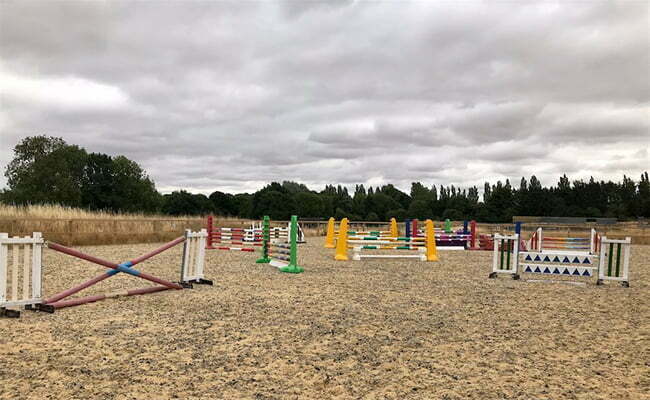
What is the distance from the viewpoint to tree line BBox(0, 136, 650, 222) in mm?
39375

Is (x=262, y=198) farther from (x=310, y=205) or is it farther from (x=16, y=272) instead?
(x=16, y=272)

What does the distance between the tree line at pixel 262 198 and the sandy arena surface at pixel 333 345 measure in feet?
69.6

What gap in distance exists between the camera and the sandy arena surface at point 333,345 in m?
4.04

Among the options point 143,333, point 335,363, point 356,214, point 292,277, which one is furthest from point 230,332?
point 356,214

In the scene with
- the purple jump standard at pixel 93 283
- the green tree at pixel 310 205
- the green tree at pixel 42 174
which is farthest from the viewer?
the green tree at pixel 310 205

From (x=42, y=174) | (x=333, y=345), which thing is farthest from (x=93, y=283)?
(x=42, y=174)

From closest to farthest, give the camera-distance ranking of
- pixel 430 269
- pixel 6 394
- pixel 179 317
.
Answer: pixel 6 394 < pixel 179 317 < pixel 430 269

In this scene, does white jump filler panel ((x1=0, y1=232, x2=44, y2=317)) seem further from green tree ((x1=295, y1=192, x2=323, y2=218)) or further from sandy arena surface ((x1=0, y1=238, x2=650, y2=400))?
green tree ((x1=295, y1=192, x2=323, y2=218))

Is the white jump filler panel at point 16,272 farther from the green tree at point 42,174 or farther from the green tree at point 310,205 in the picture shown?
the green tree at point 310,205

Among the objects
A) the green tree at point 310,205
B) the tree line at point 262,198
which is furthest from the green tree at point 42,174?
the green tree at point 310,205

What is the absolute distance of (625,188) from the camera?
300 ft

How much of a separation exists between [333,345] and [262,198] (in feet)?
232

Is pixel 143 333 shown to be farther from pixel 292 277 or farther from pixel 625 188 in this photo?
pixel 625 188

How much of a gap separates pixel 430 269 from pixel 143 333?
9.10m
